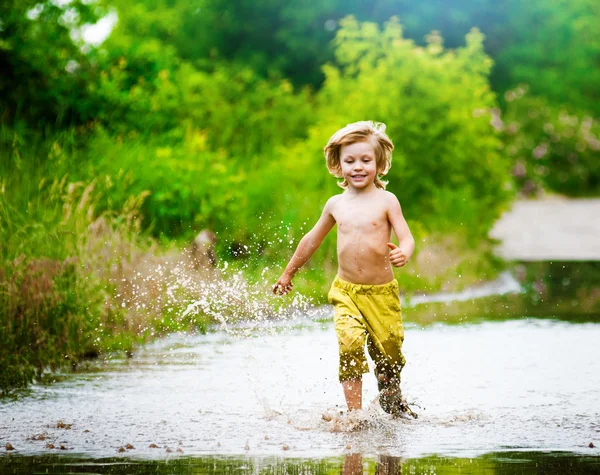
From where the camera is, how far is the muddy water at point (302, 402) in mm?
6195

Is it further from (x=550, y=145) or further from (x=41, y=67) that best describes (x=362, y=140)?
(x=550, y=145)

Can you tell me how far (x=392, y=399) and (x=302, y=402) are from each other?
725 mm

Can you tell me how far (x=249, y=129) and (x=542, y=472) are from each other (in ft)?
58.9

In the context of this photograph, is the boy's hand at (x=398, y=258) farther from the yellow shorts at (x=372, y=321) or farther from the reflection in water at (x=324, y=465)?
the reflection in water at (x=324, y=465)

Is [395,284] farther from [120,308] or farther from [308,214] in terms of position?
[308,214]

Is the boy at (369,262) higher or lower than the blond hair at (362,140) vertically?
lower

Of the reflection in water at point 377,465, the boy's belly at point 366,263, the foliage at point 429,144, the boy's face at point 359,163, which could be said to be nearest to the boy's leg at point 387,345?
the boy's belly at point 366,263

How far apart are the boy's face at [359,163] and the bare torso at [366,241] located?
11 centimetres

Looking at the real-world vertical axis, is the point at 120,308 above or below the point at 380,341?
above

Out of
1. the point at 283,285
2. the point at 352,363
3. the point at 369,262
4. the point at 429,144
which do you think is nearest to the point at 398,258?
the point at 369,262

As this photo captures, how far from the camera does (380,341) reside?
23.2ft

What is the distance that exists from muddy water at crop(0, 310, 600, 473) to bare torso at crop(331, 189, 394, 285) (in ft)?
2.61

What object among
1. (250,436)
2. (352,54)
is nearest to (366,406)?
(250,436)

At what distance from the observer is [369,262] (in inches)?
278
